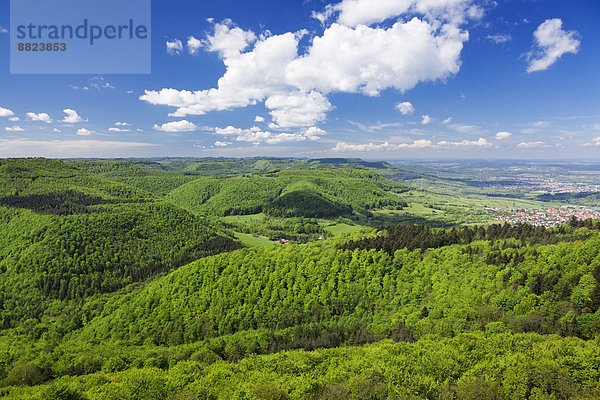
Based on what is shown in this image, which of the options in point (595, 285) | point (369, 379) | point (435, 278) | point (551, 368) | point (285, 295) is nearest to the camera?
point (551, 368)

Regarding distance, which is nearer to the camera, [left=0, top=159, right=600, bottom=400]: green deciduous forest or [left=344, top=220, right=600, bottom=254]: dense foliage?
[left=0, top=159, right=600, bottom=400]: green deciduous forest

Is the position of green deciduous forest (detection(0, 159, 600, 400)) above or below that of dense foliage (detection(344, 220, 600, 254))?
below

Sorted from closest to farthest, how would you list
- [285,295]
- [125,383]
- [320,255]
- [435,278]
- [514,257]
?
[125,383]
[514,257]
[435,278]
[285,295]
[320,255]

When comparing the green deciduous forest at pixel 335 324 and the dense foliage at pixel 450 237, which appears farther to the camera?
the dense foliage at pixel 450 237

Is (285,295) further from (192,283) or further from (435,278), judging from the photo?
(435,278)

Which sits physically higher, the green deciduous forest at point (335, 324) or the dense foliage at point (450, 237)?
the dense foliage at point (450, 237)

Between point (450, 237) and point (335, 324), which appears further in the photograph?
point (450, 237)

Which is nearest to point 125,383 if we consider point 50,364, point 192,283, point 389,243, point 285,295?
point 50,364

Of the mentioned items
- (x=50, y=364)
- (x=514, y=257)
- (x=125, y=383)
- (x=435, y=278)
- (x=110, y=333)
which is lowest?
(x=110, y=333)

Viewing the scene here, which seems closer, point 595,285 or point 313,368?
point 313,368

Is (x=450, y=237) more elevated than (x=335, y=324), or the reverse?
(x=450, y=237)

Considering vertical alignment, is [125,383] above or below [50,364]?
above
